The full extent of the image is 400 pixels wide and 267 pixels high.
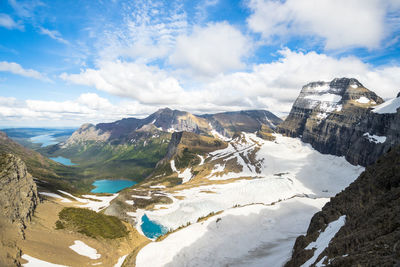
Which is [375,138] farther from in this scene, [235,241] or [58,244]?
[58,244]

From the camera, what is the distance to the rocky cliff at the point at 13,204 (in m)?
27.1

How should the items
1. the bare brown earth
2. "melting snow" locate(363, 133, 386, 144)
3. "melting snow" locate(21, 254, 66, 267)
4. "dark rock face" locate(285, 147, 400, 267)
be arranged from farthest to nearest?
1. "melting snow" locate(363, 133, 386, 144)
2. the bare brown earth
3. "melting snow" locate(21, 254, 66, 267)
4. "dark rock face" locate(285, 147, 400, 267)

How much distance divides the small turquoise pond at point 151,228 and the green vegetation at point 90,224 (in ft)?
71.7

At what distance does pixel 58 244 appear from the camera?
1430 inches

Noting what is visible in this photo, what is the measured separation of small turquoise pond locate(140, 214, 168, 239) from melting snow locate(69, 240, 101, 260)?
1440 inches

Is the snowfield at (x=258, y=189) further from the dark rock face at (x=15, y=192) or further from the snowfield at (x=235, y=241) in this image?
the dark rock face at (x=15, y=192)

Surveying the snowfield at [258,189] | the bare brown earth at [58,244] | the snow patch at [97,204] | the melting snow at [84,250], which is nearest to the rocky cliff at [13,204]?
the bare brown earth at [58,244]

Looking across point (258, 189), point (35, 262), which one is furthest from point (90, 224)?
point (258, 189)

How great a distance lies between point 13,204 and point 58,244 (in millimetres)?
11982

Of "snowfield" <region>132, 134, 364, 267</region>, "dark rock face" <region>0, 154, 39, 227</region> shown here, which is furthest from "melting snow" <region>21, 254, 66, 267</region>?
"snowfield" <region>132, 134, 364, 267</region>

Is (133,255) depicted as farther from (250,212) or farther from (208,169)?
(208,169)

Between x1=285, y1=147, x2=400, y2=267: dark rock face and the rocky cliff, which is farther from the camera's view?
the rocky cliff

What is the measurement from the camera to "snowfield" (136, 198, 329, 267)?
111ft

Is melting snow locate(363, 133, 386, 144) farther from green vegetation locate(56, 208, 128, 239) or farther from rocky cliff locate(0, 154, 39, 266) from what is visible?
rocky cliff locate(0, 154, 39, 266)
